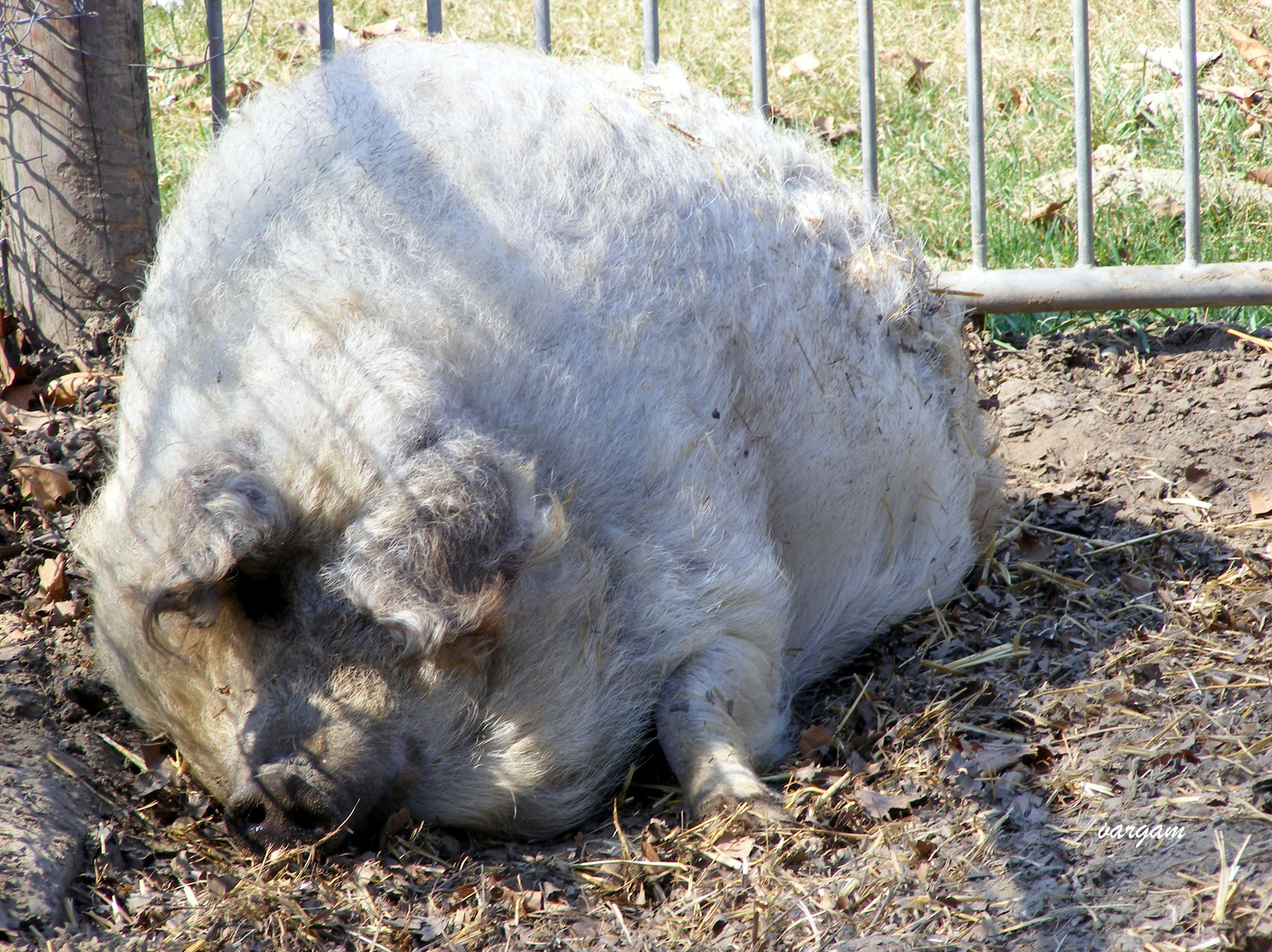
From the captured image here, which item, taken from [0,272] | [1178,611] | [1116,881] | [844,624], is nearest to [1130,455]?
[1178,611]

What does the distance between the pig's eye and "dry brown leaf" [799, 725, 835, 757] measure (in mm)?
1198

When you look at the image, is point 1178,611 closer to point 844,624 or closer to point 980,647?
point 980,647

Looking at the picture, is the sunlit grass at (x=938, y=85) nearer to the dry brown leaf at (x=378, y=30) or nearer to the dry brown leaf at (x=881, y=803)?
the dry brown leaf at (x=378, y=30)

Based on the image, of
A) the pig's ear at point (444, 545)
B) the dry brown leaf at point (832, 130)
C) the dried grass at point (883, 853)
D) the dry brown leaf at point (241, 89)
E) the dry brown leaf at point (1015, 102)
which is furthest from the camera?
the dry brown leaf at point (1015, 102)

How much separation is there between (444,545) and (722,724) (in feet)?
2.54

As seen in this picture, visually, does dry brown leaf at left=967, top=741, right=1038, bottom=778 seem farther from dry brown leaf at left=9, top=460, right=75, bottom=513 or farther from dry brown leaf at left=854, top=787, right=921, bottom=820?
dry brown leaf at left=9, top=460, right=75, bottom=513

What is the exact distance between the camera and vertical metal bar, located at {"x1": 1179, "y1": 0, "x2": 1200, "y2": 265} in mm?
4414

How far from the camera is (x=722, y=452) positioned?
8.98ft

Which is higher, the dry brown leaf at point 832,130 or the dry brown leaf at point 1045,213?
the dry brown leaf at point 832,130

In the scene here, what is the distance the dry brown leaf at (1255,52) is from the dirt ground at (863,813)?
10.7 feet

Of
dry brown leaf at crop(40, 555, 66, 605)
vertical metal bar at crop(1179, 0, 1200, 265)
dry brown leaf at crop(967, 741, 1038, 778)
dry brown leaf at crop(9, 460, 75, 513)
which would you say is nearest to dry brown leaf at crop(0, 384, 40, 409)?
dry brown leaf at crop(9, 460, 75, 513)

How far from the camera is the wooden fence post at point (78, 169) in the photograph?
3486 mm

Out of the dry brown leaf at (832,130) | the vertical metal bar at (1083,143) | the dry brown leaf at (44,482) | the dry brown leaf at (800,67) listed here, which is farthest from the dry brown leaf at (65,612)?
the dry brown leaf at (800,67)

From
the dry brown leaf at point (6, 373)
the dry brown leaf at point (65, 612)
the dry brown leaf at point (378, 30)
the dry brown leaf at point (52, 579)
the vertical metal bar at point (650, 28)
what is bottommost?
the dry brown leaf at point (65, 612)
